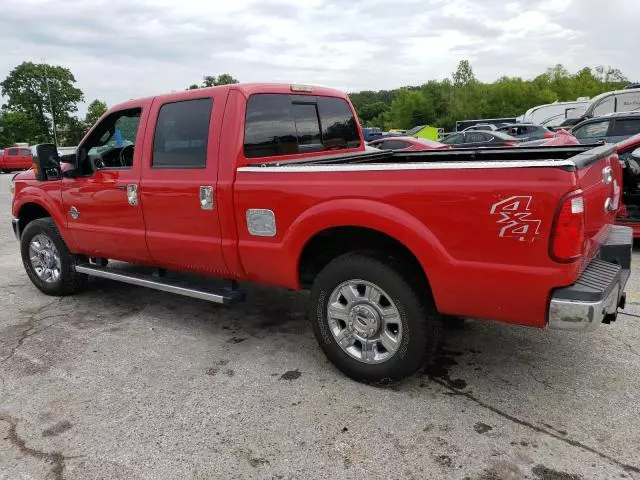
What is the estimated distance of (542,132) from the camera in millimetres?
19109

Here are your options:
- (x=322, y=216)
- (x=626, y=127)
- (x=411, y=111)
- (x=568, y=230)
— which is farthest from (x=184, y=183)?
(x=411, y=111)

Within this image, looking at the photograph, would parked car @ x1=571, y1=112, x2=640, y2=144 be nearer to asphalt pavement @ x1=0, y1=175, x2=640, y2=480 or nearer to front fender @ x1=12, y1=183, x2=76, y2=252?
asphalt pavement @ x1=0, y1=175, x2=640, y2=480

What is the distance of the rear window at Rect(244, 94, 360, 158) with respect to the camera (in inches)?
153

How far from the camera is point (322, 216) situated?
3.26 meters

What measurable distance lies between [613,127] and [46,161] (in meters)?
11.5

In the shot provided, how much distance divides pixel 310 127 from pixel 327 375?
206 centimetres

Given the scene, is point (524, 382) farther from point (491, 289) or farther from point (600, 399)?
point (491, 289)

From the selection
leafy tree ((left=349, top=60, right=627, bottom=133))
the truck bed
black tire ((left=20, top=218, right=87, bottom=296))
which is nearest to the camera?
the truck bed

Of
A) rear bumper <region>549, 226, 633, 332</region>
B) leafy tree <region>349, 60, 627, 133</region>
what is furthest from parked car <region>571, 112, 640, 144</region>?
leafy tree <region>349, 60, 627, 133</region>

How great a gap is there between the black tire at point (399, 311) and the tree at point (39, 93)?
7066 cm

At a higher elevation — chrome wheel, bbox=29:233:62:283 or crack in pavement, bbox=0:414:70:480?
chrome wheel, bbox=29:233:62:283

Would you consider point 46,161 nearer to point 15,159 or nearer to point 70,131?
point 15,159

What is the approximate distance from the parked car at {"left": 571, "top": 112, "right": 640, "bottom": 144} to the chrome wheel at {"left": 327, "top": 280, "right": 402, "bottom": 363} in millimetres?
9915

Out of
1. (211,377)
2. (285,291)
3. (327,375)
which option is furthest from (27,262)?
(327,375)
